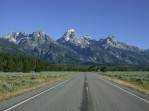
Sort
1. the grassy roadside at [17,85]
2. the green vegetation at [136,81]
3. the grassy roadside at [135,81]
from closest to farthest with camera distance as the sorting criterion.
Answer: the grassy roadside at [17,85] → the grassy roadside at [135,81] → the green vegetation at [136,81]

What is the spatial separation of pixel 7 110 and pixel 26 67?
413 feet

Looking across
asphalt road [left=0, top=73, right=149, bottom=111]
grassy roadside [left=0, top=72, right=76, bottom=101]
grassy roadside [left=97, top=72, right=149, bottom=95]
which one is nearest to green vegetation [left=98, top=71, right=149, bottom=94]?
grassy roadside [left=97, top=72, right=149, bottom=95]

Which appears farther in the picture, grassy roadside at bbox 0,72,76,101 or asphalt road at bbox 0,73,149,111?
grassy roadside at bbox 0,72,76,101

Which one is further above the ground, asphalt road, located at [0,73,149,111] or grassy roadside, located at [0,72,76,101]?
grassy roadside, located at [0,72,76,101]

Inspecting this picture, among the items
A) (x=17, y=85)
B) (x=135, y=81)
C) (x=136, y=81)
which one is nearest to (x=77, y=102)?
(x=17, y=85)

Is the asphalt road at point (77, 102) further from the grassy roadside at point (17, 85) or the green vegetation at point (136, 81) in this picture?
the green vegetation at point (136, 81)

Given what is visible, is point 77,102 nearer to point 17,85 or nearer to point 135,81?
point 17,85

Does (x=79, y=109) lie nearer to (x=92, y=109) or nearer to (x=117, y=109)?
(x=92, y=109)

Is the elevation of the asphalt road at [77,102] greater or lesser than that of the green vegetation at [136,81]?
lesser

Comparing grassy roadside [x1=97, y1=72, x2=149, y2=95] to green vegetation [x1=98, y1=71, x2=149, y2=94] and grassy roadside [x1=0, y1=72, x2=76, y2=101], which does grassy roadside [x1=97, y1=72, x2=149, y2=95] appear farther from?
grassy roadside [x1=0, y1=72, x2=76, y2=101]

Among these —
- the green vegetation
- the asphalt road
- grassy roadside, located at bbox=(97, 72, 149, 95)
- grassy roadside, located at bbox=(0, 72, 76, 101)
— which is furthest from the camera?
the green vegetation

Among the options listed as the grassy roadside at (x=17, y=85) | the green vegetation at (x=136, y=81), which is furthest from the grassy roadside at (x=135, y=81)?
the grassy roadside at (x=17, y=85)

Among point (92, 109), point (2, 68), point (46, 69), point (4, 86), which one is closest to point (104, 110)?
point (92, 109)

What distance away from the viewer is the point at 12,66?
13250cm
